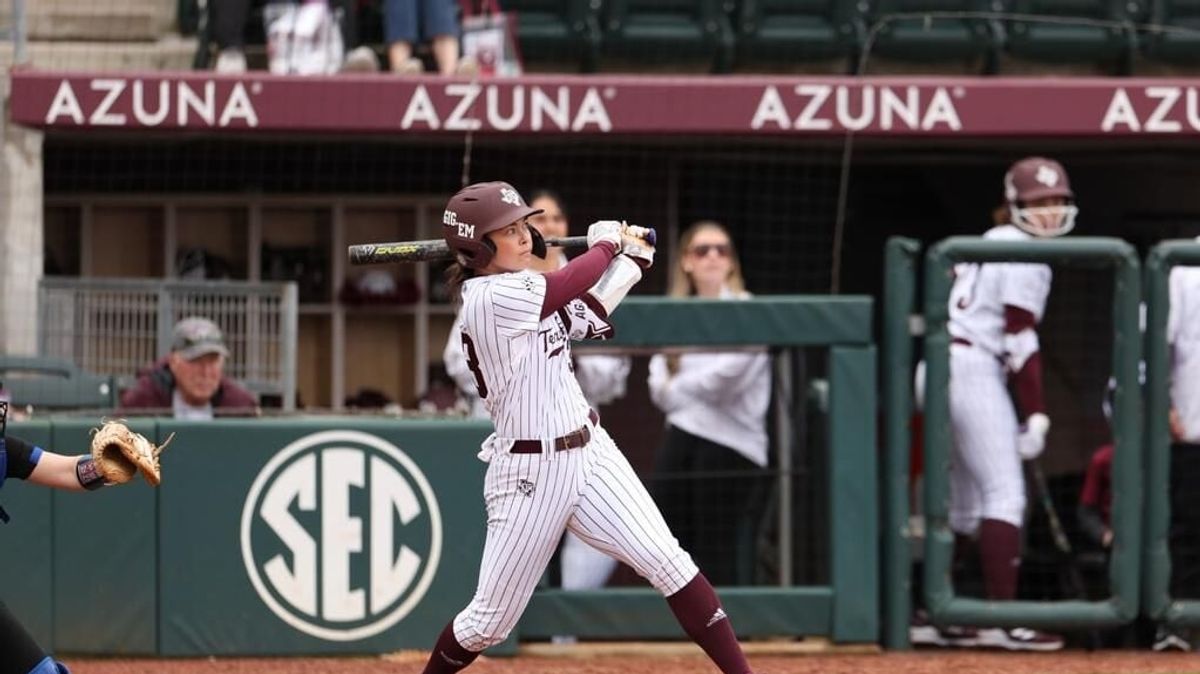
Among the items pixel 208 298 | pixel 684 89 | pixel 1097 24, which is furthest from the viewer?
pixel 1097 24

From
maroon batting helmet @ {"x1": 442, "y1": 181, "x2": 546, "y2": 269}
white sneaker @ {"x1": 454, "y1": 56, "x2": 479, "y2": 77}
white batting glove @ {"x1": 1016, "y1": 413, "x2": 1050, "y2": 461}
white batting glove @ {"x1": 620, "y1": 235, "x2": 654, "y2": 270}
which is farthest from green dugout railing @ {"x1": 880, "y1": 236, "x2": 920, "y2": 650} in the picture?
white sneaker @ {"x1": 454, "y1": 56, "x2": 479, "y2": 77}

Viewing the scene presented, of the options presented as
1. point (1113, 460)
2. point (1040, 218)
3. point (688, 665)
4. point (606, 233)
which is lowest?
point (688, 665)

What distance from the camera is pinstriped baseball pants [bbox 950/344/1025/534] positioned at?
8188mm

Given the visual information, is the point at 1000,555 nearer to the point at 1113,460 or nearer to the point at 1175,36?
the point at 1113,460

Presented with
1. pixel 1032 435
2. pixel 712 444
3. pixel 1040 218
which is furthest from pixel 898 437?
pixel 1040 218

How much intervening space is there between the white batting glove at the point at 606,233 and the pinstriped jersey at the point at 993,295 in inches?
98.1

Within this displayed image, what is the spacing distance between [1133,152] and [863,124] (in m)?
2.03

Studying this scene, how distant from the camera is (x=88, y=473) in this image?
18.1ft

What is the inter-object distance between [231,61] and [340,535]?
3.38 metres

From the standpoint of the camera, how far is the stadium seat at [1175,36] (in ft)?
37.3

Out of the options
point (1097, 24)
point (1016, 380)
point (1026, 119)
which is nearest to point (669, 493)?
point (1016, 380)

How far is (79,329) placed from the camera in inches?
387

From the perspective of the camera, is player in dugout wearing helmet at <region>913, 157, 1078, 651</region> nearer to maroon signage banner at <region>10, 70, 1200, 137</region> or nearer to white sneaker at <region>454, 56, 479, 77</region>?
maroon signage banner at <region>10, 70, 1200, 137</region>

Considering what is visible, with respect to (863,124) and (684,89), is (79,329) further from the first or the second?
(863,124)
